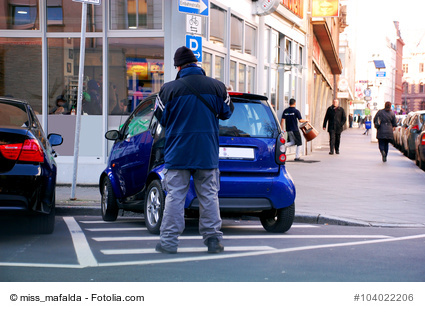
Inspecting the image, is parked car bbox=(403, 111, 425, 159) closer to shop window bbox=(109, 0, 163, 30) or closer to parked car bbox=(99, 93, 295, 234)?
shop window bbox=(109, 0, 163, 30)

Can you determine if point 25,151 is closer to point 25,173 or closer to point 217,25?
point 25,173

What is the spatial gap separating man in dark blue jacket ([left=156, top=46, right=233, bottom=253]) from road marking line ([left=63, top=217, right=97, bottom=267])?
0.66 m

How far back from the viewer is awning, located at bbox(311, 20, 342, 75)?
90.0ft

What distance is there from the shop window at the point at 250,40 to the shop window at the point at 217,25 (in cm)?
183

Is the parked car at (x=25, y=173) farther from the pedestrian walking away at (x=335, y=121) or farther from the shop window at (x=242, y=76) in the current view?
the pedestrian walking away at (x=335, y=121)

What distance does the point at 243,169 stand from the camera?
7453 millimetres

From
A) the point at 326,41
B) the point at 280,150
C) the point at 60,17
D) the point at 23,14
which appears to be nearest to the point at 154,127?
the point at 280,150

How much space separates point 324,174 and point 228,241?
30.2ft

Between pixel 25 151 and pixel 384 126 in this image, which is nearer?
pixel 25 151

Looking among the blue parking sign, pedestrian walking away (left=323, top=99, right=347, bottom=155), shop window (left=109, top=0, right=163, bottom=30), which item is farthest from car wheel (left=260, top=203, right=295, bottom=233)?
pedestrian walking away (left=323, top=99, right=347, bottom=155)

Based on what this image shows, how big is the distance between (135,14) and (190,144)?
7205 mm

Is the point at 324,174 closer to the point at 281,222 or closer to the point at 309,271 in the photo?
the point at 281,222

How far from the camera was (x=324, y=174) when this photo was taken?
52.7ft

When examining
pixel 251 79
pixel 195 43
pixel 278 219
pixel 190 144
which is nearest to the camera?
pixel 190 144
